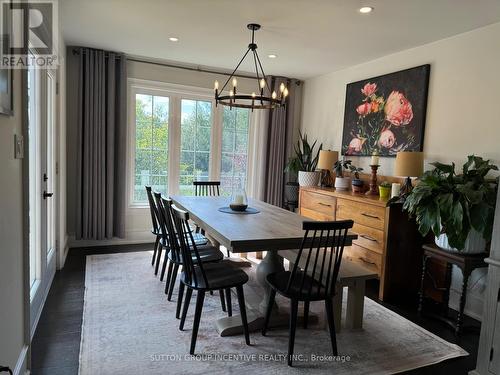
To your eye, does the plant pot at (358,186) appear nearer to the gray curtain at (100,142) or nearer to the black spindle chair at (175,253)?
the black spindle chair at (175,253)

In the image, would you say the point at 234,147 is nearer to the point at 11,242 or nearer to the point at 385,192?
the point at 385,192

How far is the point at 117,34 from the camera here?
12.2 feet

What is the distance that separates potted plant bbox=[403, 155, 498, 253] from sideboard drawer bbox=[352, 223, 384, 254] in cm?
58

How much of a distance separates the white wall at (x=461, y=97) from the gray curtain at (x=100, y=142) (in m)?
3.24

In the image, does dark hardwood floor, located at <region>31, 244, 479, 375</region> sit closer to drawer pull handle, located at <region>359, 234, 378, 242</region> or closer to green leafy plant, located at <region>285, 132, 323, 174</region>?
drawer pull handle, located at <region>359, 234, 378, 242</region>

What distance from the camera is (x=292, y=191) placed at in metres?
5.21

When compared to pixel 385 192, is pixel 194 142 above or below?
above

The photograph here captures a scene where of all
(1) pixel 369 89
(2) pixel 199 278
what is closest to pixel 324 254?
(2) pixel 199 278

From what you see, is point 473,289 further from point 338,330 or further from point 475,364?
point 338,330

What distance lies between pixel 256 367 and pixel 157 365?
598 millimetres

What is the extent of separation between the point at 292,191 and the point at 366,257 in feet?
6.17

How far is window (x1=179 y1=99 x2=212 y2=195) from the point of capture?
5105 millimetres

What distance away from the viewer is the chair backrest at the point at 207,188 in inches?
175

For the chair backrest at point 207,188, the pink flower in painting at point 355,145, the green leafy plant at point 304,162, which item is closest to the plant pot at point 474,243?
the pink flower in painting at point 355,145
